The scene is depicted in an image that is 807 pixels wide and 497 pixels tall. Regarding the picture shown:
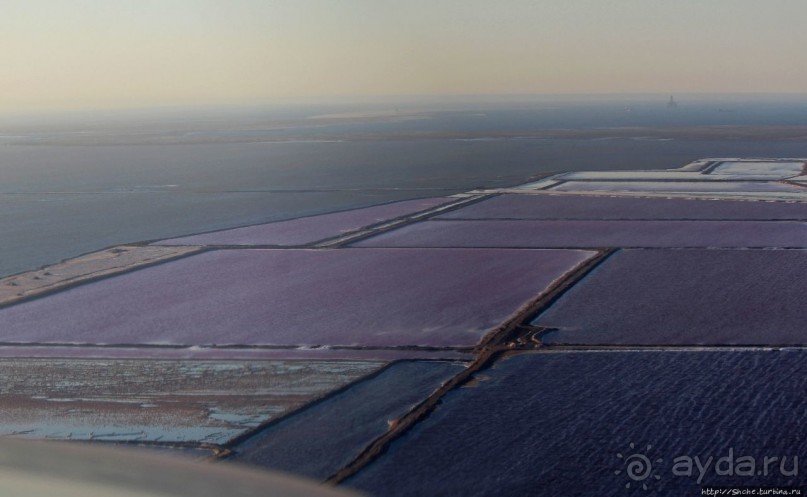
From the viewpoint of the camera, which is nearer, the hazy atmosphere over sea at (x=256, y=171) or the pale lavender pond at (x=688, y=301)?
the pale lavender pond at (x=688, y=301)

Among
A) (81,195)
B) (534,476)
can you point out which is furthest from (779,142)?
(534,476)

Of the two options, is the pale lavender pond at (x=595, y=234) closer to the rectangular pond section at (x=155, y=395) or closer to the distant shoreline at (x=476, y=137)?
the rectangular pond section at (x=155, y=395)

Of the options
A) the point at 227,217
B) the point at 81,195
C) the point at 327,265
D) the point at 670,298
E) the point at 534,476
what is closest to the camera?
the point at 534,476

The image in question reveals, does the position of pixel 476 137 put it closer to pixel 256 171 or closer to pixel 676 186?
pixel 256 171

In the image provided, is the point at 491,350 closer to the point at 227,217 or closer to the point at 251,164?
the point at 227,217

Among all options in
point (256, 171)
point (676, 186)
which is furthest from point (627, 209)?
point (256, 171)

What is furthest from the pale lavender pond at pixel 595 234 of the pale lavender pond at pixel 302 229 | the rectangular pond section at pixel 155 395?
the rectangular pond section at pixel 155 395
